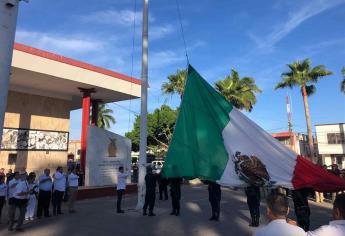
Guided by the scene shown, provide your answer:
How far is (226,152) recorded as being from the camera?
5.15 meters

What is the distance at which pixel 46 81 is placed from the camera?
62.2 feet

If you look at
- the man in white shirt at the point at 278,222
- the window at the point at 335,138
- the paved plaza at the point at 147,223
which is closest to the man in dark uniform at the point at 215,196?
the paved plaza at the point at 147,223

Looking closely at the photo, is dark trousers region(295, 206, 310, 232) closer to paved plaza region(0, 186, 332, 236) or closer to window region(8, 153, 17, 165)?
paved plaza region(0, 186, 332, 236)

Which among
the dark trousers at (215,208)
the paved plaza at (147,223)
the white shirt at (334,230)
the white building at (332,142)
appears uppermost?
the white building at (332,142)

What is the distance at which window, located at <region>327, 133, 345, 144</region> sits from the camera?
43500mm

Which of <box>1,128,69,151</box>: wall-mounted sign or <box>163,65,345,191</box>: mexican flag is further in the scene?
<box>1,128,69,151</box>: wall-mounted sign

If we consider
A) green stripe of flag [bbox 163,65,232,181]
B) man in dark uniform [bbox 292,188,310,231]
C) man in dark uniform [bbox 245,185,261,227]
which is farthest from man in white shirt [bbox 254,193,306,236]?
man in dark uniform [bbox 245,185,261,227]

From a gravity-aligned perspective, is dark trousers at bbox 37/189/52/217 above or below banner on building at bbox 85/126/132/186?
below

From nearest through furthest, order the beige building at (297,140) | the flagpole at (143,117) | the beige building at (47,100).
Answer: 1. the flagpole at (143,117)
2. the beige building at (47,100)
3. the beige building at (297,140)

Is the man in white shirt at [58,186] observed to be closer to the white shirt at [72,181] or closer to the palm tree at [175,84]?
the white shirt at [72,181]

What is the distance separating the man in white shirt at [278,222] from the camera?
297 centimetres

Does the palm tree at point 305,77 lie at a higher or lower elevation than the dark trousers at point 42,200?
higher

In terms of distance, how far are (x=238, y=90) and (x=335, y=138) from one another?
55.1 ft

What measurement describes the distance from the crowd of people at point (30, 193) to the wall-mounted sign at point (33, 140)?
7.49m
